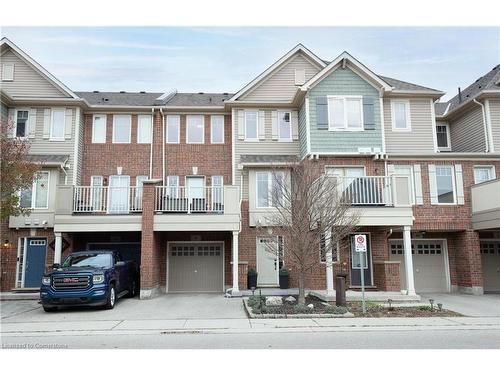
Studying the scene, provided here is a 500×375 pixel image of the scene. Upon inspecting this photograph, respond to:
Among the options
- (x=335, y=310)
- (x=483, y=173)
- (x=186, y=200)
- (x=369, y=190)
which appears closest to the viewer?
(x=335, y=310)

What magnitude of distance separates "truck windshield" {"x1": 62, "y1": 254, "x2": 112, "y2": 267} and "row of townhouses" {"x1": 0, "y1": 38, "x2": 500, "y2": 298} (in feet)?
6.42

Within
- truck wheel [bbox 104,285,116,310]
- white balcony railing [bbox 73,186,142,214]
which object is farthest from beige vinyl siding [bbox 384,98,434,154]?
truck wheel [bbox 104,285,116,310]

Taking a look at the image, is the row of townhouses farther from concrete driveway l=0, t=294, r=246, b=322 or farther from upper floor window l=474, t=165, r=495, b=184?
concrete driveway l=0, t=294, r=246, b=322

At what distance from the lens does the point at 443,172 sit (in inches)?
764

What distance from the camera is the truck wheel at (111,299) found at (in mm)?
14258

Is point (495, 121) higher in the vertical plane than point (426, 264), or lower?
higher

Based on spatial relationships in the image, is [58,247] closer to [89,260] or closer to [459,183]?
[89,260]

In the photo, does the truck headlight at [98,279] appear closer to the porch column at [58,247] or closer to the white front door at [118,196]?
the porch column at [58,247]

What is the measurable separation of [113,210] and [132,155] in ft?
10.3

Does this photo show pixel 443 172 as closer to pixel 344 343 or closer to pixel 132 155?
pixel 344 343

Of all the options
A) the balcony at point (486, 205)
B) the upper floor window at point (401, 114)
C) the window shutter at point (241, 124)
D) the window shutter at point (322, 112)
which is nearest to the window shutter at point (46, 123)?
the window shutter at point (241, 124)

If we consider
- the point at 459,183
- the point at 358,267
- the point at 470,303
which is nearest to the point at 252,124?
the point at 358,267

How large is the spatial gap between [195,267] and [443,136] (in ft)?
47.3

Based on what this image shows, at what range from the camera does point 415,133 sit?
2028 cm
